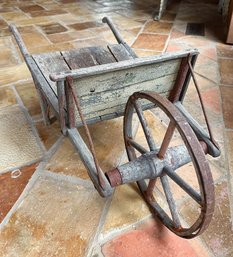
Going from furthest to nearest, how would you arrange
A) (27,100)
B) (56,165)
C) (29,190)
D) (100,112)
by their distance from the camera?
(27,100)
(56,165)
(29,190)
(100,112)

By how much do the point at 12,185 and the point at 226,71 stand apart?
2287 mm

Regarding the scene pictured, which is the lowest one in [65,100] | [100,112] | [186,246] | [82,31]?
[186,246]

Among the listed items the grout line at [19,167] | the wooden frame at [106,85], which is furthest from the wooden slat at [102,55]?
the grout line at [19,167]

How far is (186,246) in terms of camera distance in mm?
1344

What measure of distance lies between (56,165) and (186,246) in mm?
892

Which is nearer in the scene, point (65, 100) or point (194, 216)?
point (65, 100)

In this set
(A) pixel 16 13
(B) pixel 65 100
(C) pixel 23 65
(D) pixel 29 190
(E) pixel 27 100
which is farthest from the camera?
(A) pixel 16 13

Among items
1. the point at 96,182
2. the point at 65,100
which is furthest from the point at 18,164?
the point at 96,182

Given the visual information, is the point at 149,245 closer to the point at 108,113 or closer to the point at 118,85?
the point at 108,113

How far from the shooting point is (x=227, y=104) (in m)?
2.31

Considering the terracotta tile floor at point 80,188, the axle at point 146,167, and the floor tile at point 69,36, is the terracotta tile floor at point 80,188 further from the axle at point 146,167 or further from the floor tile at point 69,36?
the axle at point 146,167

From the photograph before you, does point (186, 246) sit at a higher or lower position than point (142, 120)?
lower

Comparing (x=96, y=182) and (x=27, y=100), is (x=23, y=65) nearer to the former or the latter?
(x=27, y=100)

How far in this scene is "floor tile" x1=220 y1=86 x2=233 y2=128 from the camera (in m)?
2.13
